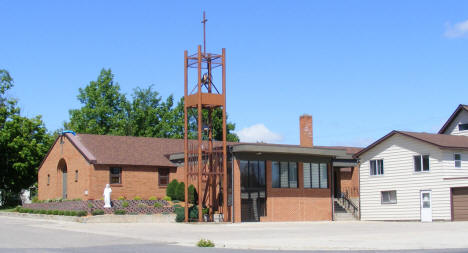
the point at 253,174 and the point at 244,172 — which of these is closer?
the point at 244,172

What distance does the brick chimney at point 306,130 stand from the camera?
4469cm

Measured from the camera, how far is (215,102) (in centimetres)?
3681

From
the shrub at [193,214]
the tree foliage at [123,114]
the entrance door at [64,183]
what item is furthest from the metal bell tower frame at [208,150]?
the tree foliage at [123,114]

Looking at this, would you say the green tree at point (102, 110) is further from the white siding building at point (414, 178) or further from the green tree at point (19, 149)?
the white siding building at point (414, 178)

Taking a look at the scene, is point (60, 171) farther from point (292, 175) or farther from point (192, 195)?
point (292, 175)

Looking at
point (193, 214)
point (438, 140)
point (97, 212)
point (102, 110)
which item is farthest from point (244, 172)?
point (102, 110)

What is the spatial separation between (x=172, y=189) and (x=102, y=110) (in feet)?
90.4

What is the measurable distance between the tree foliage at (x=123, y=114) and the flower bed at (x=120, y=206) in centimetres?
2654

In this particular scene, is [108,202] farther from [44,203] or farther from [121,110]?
[121,110]

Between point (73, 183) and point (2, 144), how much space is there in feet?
39.6

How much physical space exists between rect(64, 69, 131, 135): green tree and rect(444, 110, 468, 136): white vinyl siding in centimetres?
3421

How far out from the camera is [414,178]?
128ft

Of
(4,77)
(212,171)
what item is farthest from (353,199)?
(4,77)

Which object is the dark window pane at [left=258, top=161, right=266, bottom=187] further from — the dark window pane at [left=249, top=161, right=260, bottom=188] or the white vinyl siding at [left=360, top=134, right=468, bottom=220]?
the white vinyl siding at [left=360, top=134, right=468, bottom=220]
